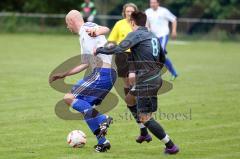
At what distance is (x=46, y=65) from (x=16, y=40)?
11.2m

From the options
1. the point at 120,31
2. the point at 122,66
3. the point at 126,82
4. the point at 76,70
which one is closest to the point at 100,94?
the point at 76,70

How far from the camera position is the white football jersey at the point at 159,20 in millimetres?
19828

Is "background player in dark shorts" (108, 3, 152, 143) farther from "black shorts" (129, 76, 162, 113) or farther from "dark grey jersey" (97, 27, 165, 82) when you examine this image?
"dark grey jersey" (97, 27, 165, 82)

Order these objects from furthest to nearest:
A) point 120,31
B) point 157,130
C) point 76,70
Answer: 1. point 120,31
2. point 76,70
3. point 157,130

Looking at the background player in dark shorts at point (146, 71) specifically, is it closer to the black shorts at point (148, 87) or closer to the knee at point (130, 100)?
the black shorts at point (148, 87)

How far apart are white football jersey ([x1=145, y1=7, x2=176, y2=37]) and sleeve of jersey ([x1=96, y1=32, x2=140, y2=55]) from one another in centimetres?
1062

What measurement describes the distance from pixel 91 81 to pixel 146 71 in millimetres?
810

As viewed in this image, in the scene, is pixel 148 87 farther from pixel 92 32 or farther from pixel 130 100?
pixel 130 100

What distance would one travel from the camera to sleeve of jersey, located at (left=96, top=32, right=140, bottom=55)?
29.2 feet

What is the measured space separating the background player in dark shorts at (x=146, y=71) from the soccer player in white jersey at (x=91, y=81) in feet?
1.59

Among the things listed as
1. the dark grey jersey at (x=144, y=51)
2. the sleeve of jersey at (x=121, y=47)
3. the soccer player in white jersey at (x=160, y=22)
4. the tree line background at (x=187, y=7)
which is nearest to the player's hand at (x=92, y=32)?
the sleeve of jersey at (x=121, y=47)

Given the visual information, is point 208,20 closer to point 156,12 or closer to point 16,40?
point 16,40

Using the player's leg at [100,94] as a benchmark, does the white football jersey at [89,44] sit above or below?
above

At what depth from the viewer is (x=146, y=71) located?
30.5 feet
